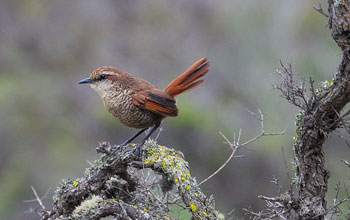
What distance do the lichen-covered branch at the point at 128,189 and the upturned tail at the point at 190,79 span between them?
0.84 meters

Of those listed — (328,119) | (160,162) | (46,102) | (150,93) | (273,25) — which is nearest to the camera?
(328,119)

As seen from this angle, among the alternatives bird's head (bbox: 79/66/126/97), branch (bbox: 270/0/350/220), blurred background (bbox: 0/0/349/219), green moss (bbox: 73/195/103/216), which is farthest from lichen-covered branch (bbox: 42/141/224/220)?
blurred background (bbox: 0/0/349/219)

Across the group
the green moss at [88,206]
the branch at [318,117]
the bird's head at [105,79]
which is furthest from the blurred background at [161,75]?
the green moss at [88,206]

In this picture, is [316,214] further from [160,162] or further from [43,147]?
[43,147]

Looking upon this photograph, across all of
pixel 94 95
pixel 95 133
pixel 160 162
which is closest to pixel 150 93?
pixel 160 162

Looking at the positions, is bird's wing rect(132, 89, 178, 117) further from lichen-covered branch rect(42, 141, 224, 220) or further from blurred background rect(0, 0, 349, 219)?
blurred background rect(0, 0, 349, 219)

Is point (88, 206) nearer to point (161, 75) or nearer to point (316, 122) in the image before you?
point (316, 122)

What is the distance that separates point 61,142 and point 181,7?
7.18 metres

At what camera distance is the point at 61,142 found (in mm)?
12594

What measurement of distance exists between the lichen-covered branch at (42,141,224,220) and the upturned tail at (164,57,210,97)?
84 cm

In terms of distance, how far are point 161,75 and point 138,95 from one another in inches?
438

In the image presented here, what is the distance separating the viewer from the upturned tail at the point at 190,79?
4.45 meters

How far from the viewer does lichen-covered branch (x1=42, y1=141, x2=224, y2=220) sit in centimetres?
336

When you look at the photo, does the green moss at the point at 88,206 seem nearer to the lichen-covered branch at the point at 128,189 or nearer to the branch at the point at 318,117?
the lichen-covered branch at the point at 128,189
